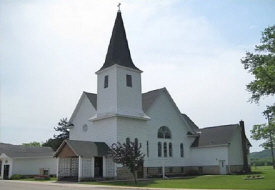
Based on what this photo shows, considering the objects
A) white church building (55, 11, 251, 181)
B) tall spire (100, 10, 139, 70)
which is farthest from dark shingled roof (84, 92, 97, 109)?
tall spire (100, 10, 139, 70)

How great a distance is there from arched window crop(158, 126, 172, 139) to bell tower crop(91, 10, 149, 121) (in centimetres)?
405

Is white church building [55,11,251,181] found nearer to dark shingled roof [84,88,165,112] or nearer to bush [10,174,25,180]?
dark shingled roof [84,88,165,112]

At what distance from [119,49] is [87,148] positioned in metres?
12.5

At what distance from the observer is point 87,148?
3216 centimetres

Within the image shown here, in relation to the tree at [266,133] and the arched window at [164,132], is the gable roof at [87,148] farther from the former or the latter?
the tree at [266,133]

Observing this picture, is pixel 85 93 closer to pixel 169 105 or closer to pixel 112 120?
pixel 112 120

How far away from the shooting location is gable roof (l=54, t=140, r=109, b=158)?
102 ft

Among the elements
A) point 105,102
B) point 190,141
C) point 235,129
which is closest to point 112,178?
point 105,102

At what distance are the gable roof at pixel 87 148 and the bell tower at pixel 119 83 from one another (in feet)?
11.6

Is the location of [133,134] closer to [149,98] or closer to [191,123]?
[149,98]

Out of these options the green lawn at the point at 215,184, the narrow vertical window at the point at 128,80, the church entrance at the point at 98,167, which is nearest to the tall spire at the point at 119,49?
the narrow vertical window at the point at 128,80

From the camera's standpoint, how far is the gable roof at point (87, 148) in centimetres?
3111

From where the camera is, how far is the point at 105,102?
36562 mm

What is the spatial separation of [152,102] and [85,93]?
8.69 m
